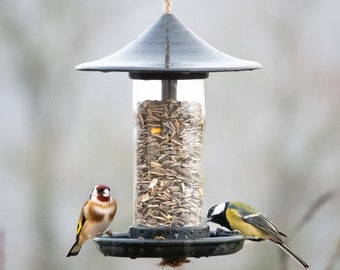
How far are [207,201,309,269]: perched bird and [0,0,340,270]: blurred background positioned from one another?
217 cm

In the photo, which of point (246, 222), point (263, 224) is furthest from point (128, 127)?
point (263, 224)

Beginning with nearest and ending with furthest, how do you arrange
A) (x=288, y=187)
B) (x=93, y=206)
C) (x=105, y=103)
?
(x=93, y=206), (x=288, y=187), (x=105, y=103)

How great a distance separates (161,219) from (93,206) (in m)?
1.33

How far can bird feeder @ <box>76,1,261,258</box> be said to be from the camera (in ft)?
25.1

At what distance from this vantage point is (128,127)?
13367 mm

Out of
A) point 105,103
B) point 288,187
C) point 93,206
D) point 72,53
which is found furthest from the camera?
point 105,103

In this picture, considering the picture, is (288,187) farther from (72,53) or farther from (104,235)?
(104,235)

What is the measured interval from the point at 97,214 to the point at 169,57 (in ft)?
6.21

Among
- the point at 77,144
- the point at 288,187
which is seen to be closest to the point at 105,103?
the point at 77,144

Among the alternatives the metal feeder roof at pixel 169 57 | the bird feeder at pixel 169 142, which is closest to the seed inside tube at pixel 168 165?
the bird feeder at pixel 169 142

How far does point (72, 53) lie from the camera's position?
13.0 metres

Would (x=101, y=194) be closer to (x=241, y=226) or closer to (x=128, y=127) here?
(x=241, y=226)

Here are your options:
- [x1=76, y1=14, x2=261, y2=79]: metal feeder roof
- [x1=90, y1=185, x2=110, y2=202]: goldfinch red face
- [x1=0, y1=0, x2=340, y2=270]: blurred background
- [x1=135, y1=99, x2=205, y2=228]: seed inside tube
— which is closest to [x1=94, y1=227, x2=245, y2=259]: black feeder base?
[x1=135, y1=99, x2=205, y2=228]: seed inside tube

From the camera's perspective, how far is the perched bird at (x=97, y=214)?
892cm
